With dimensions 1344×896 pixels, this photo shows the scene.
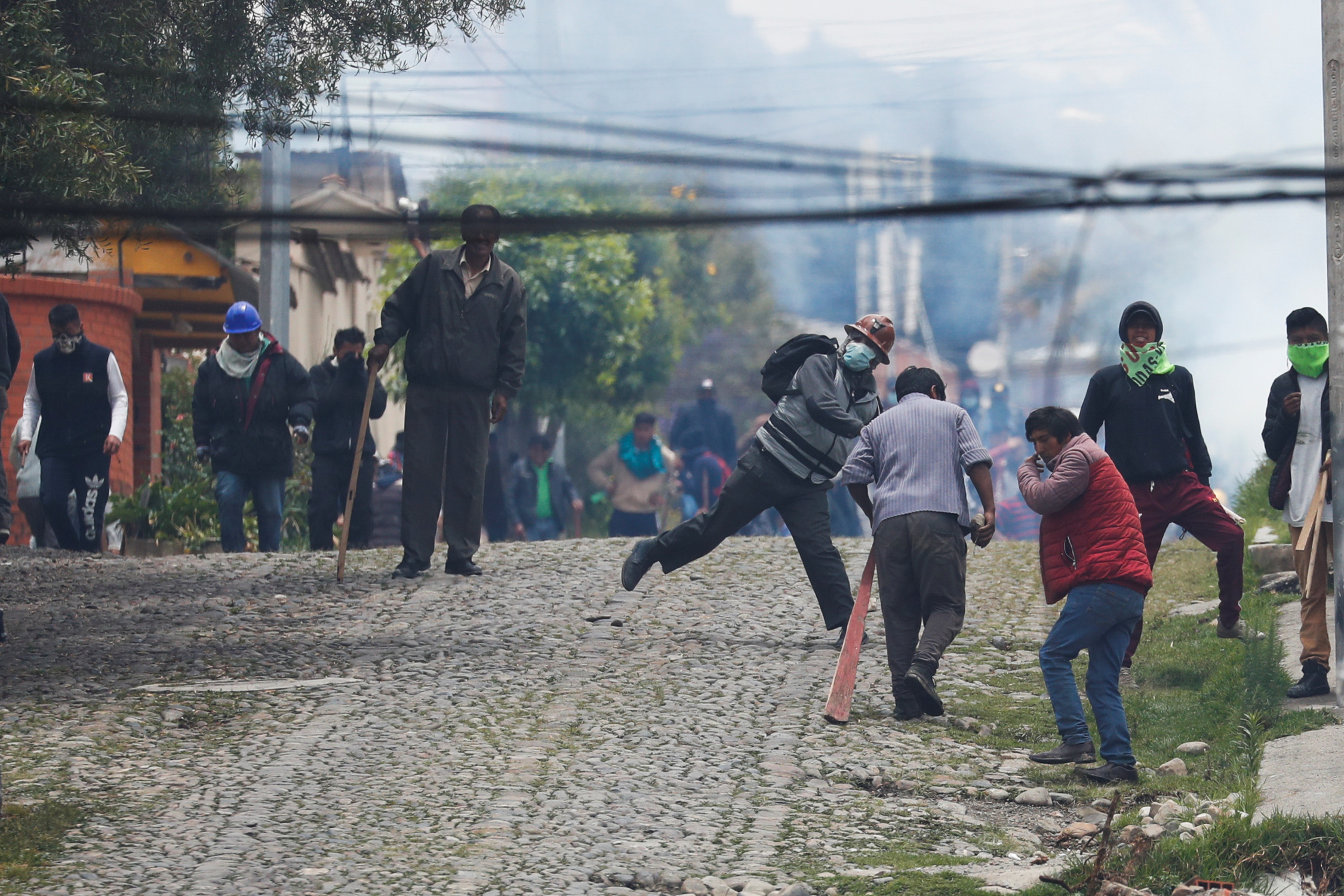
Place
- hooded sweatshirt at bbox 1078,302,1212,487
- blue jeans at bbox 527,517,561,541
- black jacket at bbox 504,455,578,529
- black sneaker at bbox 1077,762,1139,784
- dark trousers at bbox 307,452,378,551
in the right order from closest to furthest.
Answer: black sneaker at bbox 1077,762,1139,784, hooded sweatshirt at bbox 1078,302,1212,487, dark trousers at bbox 307,452,378,551, blue jeans at bbox 527,517,561,541, black jacket at bbox 504,455,578,529

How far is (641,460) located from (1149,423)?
31.6ft

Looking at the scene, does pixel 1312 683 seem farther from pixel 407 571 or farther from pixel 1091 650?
pixel 407 571

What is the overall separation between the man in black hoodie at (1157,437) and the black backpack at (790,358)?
1.32 metres

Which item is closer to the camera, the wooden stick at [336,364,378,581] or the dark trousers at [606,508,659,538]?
the wooden stick at [336,364,378,581]

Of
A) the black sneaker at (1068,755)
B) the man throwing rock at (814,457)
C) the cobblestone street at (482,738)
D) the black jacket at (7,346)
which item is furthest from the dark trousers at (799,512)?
the black jacket at (7,346)

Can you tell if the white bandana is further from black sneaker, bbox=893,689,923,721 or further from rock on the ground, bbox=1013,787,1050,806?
rock on the ground, bbox=1013,787,1050,806

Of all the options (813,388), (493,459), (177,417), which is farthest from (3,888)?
(177,417)

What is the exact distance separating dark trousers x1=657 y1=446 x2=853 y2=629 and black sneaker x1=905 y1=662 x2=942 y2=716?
129 cm

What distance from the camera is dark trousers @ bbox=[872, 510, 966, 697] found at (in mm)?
7152

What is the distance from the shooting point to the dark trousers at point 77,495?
11.4 meters

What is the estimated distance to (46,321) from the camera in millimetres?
15133

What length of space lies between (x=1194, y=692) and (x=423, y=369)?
15.3 ft

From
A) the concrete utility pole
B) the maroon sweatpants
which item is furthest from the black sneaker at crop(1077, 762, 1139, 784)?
the maroon sweatpants

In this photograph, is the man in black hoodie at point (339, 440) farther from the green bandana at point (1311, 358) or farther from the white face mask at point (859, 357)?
the green bandana at point (1311, 358)
